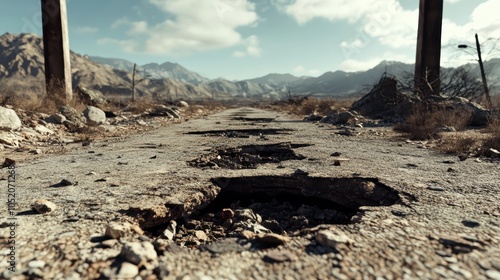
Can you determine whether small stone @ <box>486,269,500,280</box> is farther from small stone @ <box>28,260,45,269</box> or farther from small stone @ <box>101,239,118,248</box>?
small stone @ <box>28,260,45,269</box>

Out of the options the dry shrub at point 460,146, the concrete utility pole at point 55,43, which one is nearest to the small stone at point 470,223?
the dry shrub at point 460,146

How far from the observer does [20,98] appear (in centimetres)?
679

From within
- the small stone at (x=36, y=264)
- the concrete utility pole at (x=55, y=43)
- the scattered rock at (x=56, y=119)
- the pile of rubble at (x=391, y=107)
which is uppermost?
the concrete utility pole at (x=55, y=43)

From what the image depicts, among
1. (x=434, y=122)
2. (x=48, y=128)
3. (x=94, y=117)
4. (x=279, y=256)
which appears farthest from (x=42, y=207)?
(x=434, y=122)

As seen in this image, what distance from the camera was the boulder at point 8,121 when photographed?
175 inches

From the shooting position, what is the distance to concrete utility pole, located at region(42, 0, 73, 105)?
8156mm

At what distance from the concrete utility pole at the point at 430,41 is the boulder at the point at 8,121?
10090 millimetres

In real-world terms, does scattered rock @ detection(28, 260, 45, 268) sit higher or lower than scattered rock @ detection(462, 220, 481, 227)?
lower

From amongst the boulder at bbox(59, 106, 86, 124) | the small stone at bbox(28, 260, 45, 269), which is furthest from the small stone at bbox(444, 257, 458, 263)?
the boulder at bbox(59, 106, 86, 124)

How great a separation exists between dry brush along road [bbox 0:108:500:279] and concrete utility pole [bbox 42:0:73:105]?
19.3ft

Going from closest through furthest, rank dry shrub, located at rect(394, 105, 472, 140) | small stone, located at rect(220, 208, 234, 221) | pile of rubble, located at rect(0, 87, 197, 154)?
small stone, located at rect(220, 208, 234, 221)
pile of rubble, located at rect(0, 87, 197, 154)
dry shrub, located at rect(394, 105, 472, 140)

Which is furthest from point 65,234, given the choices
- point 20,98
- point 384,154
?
point 20,98

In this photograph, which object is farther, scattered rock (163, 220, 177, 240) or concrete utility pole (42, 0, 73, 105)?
concrete utility pole (42, 0, 73, 105)

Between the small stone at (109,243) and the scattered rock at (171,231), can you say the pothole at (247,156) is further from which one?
the small stone at (109,243)
